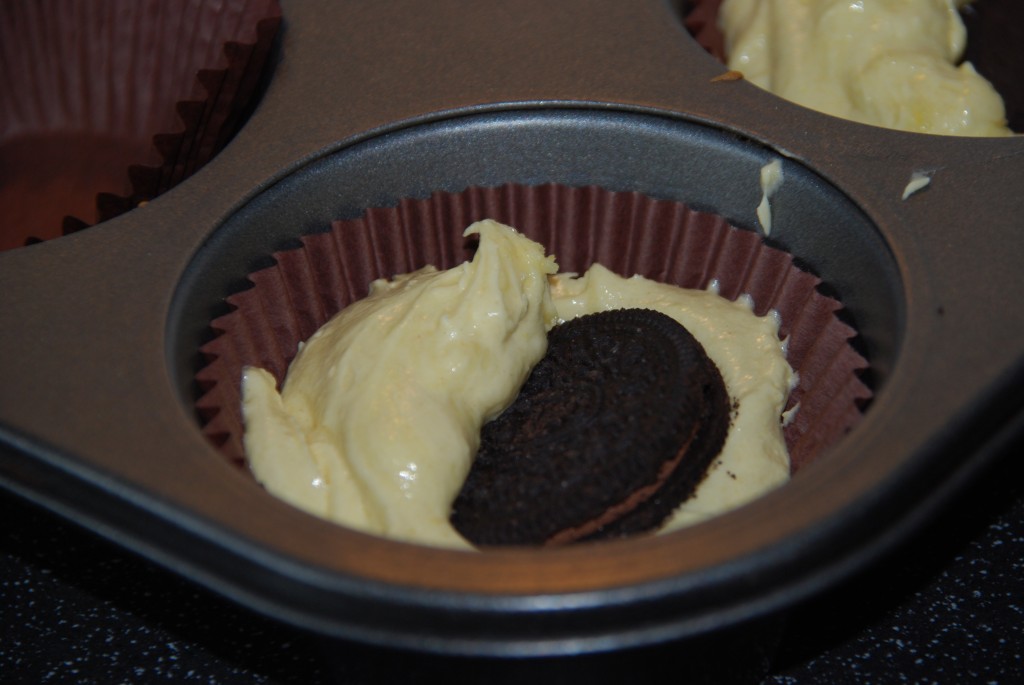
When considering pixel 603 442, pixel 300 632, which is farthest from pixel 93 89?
pixel 603 442

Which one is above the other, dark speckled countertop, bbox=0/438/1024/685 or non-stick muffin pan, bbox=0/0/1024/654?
non-stick muffin pan, bbox=0/0/1024/654

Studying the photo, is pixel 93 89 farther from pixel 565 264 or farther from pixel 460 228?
pixel 565 264

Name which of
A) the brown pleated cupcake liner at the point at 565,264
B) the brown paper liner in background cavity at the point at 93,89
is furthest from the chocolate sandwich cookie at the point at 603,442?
the brown paper liner in background cavity at the point at 93,89

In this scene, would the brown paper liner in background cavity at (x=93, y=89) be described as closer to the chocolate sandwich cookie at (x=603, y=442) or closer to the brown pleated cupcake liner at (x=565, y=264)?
the brown pleated cupcake liner at (x=565, y=264)

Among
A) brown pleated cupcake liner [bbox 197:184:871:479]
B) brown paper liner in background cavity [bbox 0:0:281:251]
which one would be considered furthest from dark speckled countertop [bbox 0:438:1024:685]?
brown paper liner in background cavity [bbox 0:0:281:251]

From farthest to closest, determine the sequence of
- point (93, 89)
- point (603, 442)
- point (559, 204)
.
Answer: point (93, 89)
point (559, 204)
point (603, 442)

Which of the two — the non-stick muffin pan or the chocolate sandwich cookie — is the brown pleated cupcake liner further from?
the chocolate sandwich cookie

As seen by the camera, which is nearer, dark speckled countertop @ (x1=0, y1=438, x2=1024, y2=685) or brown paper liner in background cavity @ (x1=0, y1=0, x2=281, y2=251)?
dark speckled countertop @ (x1=0, y1=438, x2=1024, y2=685)
